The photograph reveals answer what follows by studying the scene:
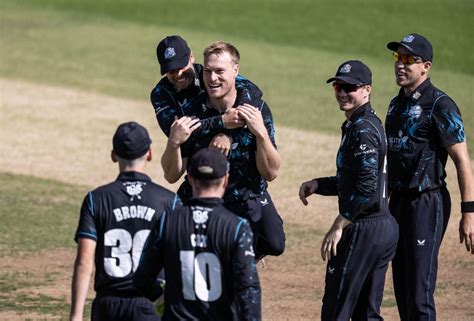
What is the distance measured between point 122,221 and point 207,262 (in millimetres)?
691

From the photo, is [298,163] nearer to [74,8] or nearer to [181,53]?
[181,53]

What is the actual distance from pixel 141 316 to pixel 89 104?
1576 centimetres

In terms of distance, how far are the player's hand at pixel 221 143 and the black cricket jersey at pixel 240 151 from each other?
0.60 ft

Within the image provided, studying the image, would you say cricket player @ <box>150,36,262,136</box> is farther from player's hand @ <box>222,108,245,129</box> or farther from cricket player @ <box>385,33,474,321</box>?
cricket player @ <box>385,33,474,321</box>

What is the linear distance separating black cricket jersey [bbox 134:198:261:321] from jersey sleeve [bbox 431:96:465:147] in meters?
3.04

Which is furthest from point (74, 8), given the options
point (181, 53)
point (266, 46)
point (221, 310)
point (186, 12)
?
point (221, 310)

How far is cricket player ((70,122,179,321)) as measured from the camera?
278 inches

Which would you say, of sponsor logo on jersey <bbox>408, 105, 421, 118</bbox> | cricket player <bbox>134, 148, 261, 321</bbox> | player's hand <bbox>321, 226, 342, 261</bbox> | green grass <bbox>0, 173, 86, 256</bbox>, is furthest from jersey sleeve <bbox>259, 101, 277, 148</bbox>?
green grass <bbox>0, 173, 86, 256</bbox>

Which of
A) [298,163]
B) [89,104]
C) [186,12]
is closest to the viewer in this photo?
[298,163]

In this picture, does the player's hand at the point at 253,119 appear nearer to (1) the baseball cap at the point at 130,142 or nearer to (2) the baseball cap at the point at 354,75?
(2) the baseball cap at the point at 354,75

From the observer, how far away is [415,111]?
9.40m

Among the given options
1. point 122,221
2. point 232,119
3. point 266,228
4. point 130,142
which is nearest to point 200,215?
point 122,221

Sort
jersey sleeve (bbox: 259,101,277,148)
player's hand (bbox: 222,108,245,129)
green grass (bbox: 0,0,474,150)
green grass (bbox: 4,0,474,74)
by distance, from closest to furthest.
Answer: player's hand (bbox: 222,108,245,129)
jersey sleeve (bbox: 259,101,277,148)
green grass (bbox: 0,0,474,150)
green grass (bbox: 4,0,474,74)

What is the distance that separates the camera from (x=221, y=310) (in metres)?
6.83
